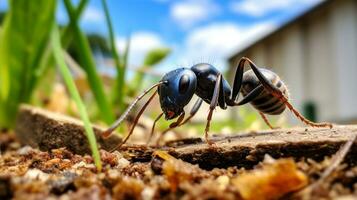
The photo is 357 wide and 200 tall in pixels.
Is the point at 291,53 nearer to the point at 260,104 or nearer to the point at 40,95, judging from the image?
the point at 40,95

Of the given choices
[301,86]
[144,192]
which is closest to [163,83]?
[144,192]

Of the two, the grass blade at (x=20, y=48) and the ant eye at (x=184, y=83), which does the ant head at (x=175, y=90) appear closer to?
the ant eye at (x=184, y=83)

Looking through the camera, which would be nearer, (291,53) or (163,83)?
(163,83)

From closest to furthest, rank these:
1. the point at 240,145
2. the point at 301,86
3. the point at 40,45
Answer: the point at 240,145
the point at 40,45
the point at 301,86

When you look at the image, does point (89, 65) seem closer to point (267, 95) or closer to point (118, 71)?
point (118, 71)

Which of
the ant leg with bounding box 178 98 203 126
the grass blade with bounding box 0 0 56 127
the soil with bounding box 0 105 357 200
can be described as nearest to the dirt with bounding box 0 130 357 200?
the soil with bounding box 0 105 357 200

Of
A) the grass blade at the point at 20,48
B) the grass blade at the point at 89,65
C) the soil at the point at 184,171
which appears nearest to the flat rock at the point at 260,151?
the soil at the point at 184,171

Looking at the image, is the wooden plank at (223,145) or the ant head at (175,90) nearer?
the wooden plank at (223,145)

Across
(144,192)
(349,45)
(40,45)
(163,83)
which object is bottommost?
(144,192)

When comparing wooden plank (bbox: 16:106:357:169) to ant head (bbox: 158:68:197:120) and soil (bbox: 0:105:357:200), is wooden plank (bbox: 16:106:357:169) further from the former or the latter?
ant head (bbox: 158:68:197:120)
